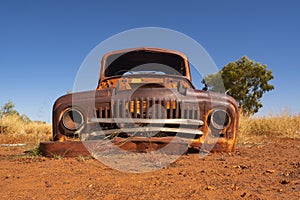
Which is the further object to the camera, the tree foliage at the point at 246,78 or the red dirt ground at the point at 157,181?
the tree foliage at the point at 246,78

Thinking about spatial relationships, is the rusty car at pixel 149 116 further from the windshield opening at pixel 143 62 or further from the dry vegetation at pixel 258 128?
the dry vegetation at pixel 258 128

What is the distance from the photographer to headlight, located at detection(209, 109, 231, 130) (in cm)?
310

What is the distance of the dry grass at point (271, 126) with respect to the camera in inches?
280

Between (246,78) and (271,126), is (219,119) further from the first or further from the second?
(246,78)

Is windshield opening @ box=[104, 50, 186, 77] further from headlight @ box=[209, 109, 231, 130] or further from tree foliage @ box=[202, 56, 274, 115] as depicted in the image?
tree foliage @ box=[202, 56, 274, 115]

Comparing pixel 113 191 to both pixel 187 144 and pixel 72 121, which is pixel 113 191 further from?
pixel 72 121

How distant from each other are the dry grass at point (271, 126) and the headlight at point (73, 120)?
15.9 ft

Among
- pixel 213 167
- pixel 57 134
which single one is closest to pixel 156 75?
pixel 57 134

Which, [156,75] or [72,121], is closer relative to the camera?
[72,121]

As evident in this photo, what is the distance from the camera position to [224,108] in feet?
10.2

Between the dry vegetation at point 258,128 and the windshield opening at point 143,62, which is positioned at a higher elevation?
the windshield opening at point 143,62

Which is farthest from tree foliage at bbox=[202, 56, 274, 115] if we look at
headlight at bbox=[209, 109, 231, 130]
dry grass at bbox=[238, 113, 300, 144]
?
headlight at bbox=[209, 109, 231, 130]

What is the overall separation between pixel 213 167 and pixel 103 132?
1.24 metres

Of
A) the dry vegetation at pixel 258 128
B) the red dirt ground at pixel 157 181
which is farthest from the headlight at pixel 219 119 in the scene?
the dry vegetation at pixel 258 128
